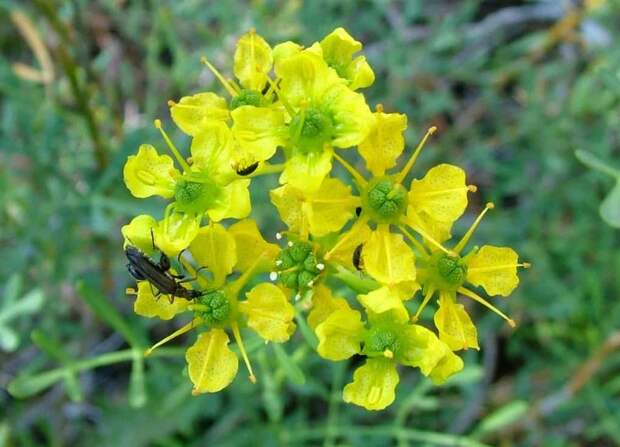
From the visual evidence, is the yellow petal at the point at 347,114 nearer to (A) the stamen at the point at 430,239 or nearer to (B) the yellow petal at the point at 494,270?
(A) the stamen at the point at 430,239

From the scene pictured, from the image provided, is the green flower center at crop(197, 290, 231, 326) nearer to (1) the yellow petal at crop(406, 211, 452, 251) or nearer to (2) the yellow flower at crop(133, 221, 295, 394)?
(2) the yellow flower at crop(133, 221, 295, 394)

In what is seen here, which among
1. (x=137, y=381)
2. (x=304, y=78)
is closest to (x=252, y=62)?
(x=304, y=78)

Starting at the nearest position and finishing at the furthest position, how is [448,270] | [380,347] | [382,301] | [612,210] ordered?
[382,301] → [380,347] → [448,270] → [612,210]

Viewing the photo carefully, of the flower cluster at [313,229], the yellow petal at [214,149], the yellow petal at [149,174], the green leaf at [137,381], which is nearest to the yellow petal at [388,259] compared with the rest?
the flower cluster at [313,229]

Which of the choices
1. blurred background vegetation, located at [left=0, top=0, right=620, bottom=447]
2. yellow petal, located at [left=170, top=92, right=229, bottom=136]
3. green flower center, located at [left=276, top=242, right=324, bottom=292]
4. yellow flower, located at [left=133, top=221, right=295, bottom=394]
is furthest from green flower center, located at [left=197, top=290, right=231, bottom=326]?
blurred background vegetation, located at [left=0, top=0, right=620, bottom=447]

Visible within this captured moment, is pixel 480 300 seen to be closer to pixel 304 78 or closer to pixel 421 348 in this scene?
pixel 421 348

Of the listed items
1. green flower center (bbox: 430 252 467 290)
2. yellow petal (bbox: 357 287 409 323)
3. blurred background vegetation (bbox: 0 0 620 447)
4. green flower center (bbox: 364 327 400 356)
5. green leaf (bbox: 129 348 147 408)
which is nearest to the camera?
yellow petal (bbox: 357 287 409 323)

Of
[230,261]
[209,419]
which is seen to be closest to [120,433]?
[209,419]
